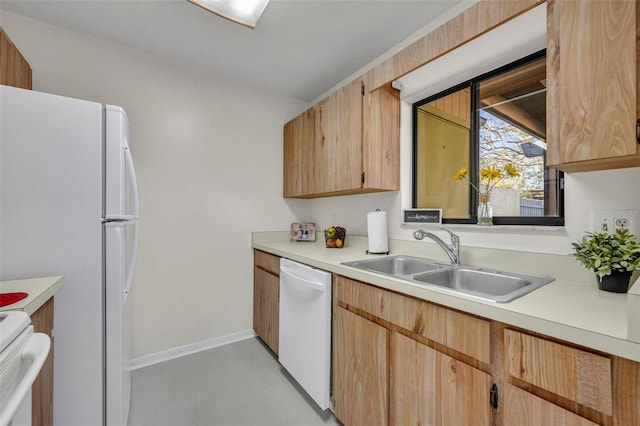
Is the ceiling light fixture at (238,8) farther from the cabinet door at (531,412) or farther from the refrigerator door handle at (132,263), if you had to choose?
the cabinet door at (531,412)

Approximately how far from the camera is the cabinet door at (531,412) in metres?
0.70

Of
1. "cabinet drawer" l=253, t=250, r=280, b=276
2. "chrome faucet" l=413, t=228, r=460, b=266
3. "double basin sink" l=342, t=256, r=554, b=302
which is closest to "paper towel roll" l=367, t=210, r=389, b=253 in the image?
"double basin sink" l=342, t=256, r=554, b=302

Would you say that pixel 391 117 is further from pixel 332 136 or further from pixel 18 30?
pixel 18 30

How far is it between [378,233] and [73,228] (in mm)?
1675

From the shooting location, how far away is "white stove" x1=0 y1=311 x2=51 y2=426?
537 millimetres

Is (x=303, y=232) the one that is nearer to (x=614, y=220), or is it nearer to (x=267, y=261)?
(x=267, y=261)

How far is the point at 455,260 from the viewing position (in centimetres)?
150

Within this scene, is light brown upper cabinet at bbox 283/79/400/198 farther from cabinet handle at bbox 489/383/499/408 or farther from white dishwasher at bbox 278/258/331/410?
cabinet handle at bbox 489/383/499/408

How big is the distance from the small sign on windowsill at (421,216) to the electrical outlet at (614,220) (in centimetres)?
74

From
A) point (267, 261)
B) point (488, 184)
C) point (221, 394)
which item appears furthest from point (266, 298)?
point (488, 184)

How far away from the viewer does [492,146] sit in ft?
5.32

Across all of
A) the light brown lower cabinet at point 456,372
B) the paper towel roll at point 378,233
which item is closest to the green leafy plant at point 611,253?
the light brown lower cabinet at point 456,372

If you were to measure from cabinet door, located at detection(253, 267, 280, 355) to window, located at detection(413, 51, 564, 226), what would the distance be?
1.29 m

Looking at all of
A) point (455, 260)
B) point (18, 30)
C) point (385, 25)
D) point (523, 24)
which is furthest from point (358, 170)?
point (18, 30)
